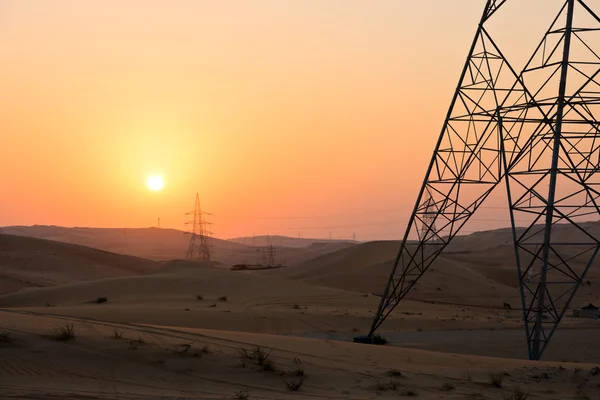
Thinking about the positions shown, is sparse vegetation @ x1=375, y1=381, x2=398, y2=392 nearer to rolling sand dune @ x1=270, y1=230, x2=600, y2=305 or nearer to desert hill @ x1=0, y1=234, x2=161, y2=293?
rolling sand dune @ x1=270, y1=230, x2=600, y2=305

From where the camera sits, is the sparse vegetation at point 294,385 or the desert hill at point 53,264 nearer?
the sparse vegetation at point 294,385

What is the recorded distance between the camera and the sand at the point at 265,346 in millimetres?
11812

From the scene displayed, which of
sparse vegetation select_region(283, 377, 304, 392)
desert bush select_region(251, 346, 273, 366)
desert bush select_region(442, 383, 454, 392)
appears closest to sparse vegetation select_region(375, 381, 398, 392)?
desert bush select_region(442, 383, 454, 392)

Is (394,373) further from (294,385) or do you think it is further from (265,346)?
(265,346)

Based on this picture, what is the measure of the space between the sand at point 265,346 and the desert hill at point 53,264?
16.3 m

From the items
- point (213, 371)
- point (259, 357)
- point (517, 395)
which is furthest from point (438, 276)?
point (213, 371)

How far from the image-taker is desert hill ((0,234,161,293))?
202 feet

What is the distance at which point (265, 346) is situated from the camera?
16344mm

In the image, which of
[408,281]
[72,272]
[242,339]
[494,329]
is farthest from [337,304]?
[72,272]

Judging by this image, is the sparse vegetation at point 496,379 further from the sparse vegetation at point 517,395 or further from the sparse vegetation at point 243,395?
the sparse vegetation at point 243,395

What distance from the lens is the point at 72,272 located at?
72.1 meters

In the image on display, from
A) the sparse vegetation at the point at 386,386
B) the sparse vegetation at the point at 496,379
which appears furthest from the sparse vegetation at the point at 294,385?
the sparse vegetation at the point at 496,379

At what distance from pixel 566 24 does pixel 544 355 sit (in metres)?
11.3

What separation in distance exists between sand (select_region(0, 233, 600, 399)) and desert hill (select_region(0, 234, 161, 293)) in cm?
1627
